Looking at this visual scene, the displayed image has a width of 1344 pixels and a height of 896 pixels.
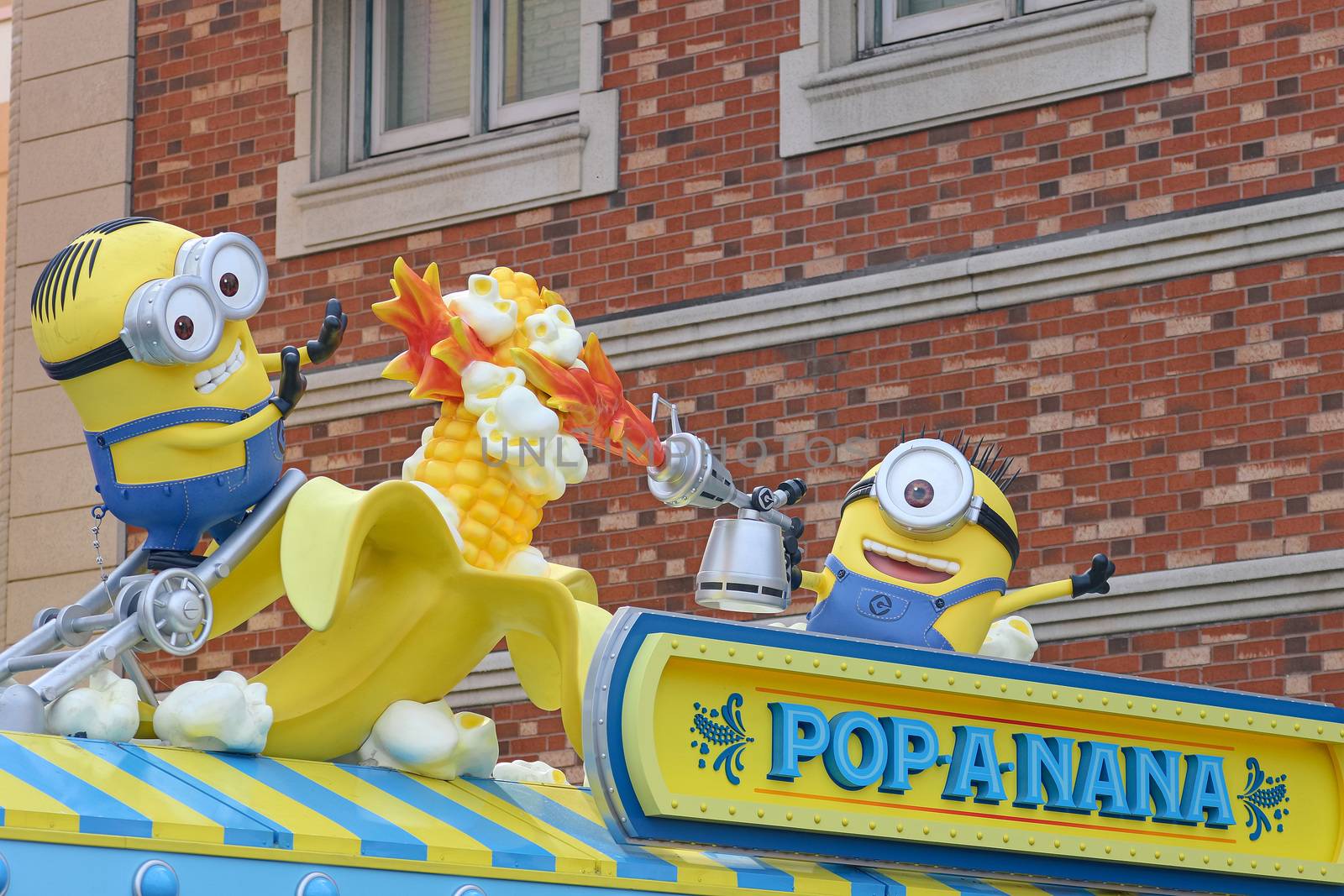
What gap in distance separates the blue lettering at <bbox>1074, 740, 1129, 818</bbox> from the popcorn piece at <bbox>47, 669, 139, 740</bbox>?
106 inches

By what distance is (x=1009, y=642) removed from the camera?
23.6 feet

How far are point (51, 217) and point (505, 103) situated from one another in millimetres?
2645

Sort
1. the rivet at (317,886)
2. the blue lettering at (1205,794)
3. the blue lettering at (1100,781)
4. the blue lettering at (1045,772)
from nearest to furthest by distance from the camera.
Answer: the rivet at (317,886) < the blue lettering at (1045,772) < the blue lettering at (1100,781) < the blue lettering at (1205,794)

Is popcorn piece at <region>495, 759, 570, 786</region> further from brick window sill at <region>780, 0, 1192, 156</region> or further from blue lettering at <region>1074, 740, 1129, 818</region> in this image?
brick window sill at <region>780, 0, 1192, 156</region>

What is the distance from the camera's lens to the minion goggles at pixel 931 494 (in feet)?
21.9

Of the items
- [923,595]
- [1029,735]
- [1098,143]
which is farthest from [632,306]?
[1029,735]

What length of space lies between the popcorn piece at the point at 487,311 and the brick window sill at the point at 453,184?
3621 millimetres

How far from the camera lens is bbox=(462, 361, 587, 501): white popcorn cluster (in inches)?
244

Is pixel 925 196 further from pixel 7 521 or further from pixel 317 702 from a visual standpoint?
pixel 7 521

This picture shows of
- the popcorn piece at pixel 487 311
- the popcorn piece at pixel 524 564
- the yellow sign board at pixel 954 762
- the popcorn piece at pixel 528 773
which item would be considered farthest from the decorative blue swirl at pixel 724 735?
the popcorn piece at pixel 487 311

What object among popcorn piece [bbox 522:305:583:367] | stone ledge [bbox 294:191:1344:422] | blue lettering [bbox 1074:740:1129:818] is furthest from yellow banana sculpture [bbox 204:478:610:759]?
stone ledge [bbox 294:191:1344:422]

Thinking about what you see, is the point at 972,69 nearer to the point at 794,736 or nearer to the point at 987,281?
the point at 987,281

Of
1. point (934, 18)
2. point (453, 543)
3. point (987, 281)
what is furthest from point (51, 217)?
point (453, 543)

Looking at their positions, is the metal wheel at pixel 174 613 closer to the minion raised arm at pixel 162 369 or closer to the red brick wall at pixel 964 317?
the minion raised arm at pixel 162 369
